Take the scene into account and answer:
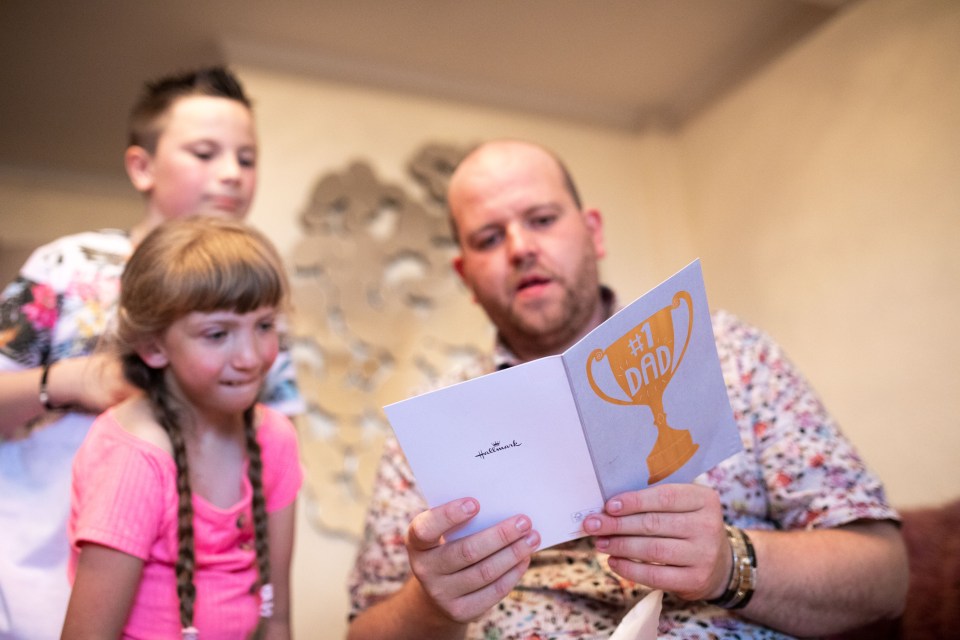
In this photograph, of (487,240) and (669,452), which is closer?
(669,452)

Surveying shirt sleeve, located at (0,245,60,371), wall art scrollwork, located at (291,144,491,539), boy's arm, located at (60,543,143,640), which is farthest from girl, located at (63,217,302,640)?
wall art scrollwork, located at (291,144,491,539)

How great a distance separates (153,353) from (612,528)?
0.81 meters

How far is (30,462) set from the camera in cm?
128

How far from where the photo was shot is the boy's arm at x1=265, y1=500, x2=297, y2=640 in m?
1.21

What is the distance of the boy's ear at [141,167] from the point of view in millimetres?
1603

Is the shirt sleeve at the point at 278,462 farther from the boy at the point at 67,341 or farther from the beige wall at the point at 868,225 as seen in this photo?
the beige wall at the point at 868,225

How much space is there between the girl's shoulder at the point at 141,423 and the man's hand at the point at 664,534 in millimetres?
684

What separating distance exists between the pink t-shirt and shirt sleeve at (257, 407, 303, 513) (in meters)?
0.07

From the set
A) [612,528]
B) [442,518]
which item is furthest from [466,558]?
[612,528]

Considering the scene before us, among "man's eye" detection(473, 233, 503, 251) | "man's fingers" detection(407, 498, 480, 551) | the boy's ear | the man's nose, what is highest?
the boy's ear

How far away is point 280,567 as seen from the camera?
124 cm

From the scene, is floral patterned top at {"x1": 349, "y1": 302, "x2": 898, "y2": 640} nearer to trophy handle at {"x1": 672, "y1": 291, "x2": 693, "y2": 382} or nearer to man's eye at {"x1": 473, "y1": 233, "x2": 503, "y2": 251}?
trophy handle at {"x1": 672, "y1": 291, "x2": 693, "y2": 382}

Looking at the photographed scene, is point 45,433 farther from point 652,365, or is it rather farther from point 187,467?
point 652,365

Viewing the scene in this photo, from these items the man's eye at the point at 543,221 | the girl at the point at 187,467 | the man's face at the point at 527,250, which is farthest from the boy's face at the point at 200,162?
the man's eye at the point at 543,221
